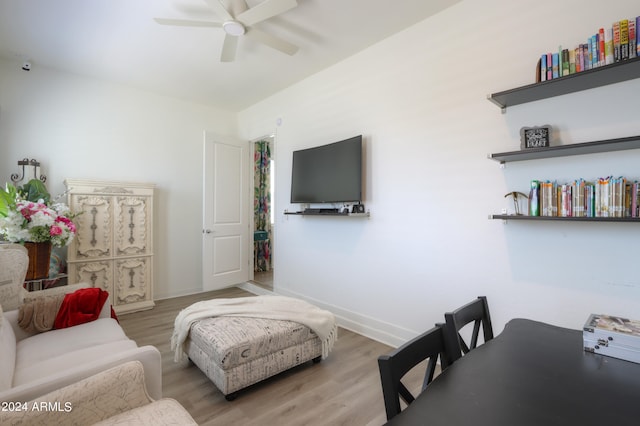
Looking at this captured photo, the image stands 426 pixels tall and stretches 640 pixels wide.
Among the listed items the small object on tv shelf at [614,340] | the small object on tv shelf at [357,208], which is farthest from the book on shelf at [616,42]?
the small object on tv shelf at [357,208]

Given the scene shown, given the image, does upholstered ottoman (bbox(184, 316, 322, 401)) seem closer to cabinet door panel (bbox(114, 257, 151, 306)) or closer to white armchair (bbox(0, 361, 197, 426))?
white armchair (bbox(0, 361, 197, 426))

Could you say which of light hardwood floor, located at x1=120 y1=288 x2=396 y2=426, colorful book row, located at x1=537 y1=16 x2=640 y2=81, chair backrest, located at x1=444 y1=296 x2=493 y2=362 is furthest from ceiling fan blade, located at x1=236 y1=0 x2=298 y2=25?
light hardwood floor, located at x1=120 y1=288 x2=396 y2=426

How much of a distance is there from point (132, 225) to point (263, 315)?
2.49 metres

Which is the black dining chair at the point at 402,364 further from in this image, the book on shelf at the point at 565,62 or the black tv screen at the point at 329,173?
the black tv screen at the point at 329,173

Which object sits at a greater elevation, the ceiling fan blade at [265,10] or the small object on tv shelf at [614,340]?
the ceiling fan blade at [265,10]

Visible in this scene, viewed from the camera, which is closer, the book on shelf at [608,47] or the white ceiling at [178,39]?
the book on shelf at [608,47]

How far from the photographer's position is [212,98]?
4500 mm

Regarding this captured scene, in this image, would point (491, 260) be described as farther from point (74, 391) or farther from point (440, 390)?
point (74, 391)

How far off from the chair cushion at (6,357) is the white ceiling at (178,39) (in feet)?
8.00

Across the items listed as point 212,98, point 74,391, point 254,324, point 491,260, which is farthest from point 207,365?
point 212,98

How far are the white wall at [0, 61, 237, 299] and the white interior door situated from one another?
0.48 metres

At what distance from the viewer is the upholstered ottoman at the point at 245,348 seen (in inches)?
79.8

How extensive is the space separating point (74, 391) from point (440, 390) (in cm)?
127

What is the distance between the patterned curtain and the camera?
19.8 feet
